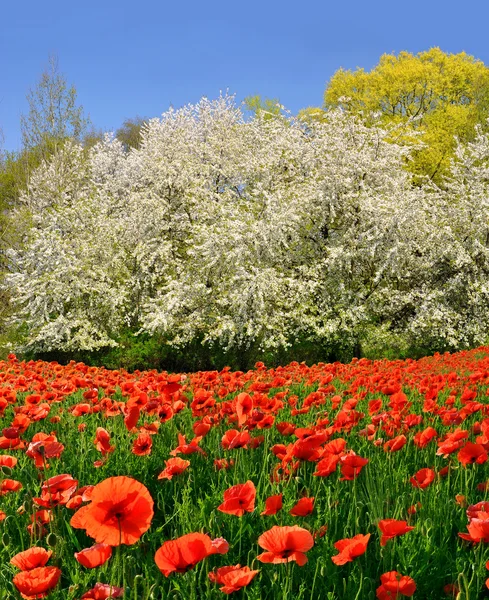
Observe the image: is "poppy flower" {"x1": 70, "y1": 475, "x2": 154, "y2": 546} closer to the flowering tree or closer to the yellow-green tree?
the flowering tree

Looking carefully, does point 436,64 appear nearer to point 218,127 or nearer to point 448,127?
point 448,127

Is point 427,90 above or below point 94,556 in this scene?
above

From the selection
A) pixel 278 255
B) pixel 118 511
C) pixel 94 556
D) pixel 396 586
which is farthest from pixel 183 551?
pixel 278 255

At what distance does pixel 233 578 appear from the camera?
4.35 ft

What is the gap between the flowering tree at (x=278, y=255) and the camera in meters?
12.9

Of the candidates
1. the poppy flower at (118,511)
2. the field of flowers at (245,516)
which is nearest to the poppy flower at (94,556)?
the field of flowers at (245,516)

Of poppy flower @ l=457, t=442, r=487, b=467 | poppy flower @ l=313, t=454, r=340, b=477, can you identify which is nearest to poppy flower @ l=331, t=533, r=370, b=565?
poppy flower @ l=313, t=454, r=340, b=477

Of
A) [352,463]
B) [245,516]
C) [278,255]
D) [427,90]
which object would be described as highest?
[427,90]

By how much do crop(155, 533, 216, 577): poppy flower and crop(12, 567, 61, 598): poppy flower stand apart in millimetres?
306

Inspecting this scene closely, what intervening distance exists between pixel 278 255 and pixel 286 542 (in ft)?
40.4

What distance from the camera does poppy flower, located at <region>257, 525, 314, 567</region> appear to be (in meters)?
1.27

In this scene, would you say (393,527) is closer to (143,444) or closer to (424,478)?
(424,478)

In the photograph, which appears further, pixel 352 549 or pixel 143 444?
pixel 143 444

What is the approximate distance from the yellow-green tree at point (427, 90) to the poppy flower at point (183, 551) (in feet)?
89.6
